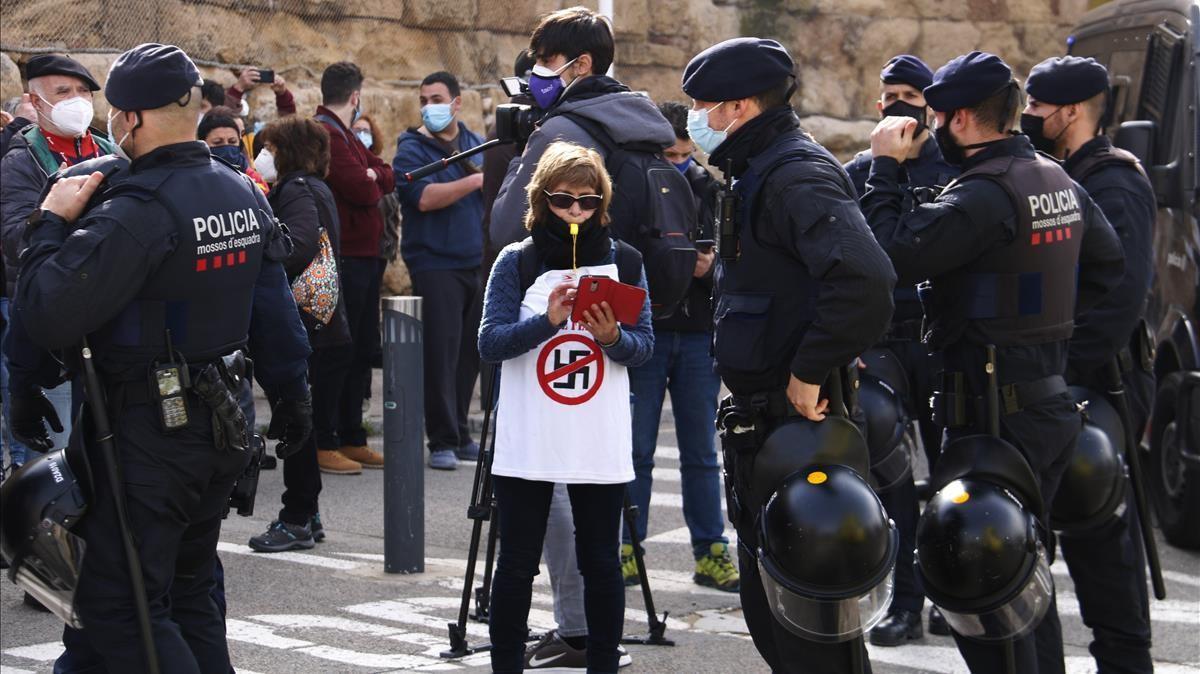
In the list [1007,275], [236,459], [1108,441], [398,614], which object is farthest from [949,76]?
[398,614]

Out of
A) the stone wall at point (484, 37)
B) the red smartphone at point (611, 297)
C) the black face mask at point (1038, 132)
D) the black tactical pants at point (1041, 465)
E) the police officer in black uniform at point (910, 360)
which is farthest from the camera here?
the stone wall at point (484, 37)

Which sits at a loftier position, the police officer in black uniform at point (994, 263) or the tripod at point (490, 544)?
the police officer in black uniform at point (994, 263)

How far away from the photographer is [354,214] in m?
9.51

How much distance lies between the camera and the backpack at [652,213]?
609cm

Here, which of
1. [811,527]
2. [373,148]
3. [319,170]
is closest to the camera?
[811,527]

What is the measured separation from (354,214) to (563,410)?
443cm

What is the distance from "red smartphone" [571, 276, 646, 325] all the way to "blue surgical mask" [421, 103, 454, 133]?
5.05 m

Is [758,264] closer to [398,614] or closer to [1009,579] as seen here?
[1009,579]

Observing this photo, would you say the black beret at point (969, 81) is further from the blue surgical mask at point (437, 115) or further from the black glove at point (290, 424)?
the blue surgical mask at point (437, 115)

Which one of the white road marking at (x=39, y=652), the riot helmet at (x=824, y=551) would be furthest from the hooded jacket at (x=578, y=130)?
the white road marking at (x=39, y=652)

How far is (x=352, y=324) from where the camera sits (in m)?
9.62

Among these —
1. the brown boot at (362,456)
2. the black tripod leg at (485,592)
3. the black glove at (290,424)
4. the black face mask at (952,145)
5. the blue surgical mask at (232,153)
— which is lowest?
the brown boot at (362,456)

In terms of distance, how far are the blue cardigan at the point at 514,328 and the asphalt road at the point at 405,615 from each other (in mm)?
1306

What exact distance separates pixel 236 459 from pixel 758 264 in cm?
153
